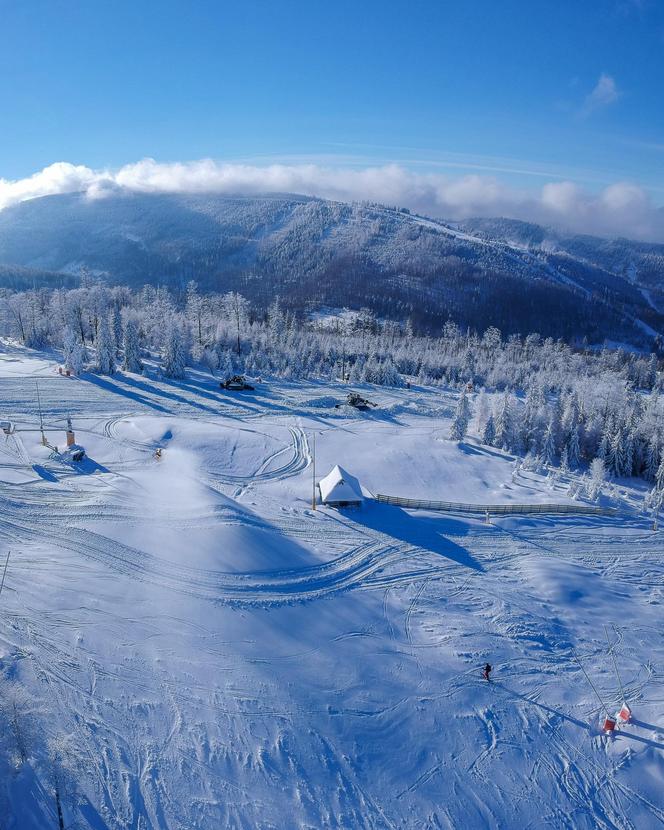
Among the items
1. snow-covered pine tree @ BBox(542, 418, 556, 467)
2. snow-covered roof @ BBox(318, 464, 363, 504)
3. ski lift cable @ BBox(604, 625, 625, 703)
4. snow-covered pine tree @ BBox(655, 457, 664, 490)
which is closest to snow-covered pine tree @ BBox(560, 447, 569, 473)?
snow-covered pine tree @ BBox(542, 418, 556, 467)

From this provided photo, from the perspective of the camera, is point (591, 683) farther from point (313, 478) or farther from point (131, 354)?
point (131, 354)

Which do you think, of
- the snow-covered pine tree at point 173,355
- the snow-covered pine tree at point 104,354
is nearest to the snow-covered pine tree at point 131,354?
the snow-covered pine tree at point 104,354

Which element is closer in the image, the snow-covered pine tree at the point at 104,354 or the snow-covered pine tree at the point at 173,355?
the snow-covered pine tree at the point at 104,354

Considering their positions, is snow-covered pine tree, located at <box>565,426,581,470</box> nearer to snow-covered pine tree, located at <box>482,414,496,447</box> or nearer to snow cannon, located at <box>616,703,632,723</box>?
snow-covered pine tree, located at <box>482,414,496,447</box>

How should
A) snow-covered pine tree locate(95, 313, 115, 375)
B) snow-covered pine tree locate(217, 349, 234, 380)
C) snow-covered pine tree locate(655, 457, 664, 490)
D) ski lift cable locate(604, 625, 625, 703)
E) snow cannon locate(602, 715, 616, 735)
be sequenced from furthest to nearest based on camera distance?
snow-covered pine tree locate(217, 349, 234, 380) < snow-covered pine tree locate(95, 313, 115, 375) < snow-covered pine tree locate(655, 457, 664, 490) < ski lift cable locate(604, 625, 625, 703) < snow cannon locate(602, 715, 616, 735)

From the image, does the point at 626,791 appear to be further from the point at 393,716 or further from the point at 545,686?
the point at 393,716

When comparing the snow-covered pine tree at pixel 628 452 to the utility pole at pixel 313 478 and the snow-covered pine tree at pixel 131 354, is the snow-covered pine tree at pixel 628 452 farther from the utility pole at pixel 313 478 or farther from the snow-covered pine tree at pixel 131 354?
the snow-covered pine tree at pixel 131 354
